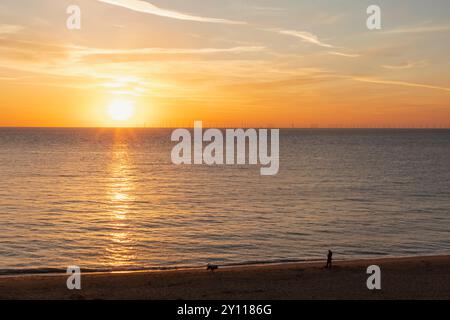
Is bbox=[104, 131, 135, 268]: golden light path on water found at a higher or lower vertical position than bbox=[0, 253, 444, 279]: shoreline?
higher

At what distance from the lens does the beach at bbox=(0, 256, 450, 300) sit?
20453mm

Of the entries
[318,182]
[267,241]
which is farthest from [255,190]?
[267,241]

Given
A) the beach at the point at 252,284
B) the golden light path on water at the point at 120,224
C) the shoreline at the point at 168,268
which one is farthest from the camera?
the golden light path on water at the point at 120,224

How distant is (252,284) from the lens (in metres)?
22.4

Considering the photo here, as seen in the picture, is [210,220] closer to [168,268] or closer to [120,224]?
[120,224]

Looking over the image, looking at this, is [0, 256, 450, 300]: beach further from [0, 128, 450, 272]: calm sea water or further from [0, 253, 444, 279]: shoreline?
[0, 128, 450, 272]: calm sea water

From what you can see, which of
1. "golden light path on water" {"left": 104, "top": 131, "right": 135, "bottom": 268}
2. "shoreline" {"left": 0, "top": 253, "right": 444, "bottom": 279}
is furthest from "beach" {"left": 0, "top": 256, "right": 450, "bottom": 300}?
"golden light path on water" {"left": 104, "top": 131, "right": 135, "bottom": 268}

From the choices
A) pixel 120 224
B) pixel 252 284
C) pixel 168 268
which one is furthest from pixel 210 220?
pixel 252 284

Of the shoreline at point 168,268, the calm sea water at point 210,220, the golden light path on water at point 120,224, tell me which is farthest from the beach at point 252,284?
the golden light path on water at point 120,224

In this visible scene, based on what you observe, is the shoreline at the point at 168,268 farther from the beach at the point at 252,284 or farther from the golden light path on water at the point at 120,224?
the golden light path on water at the point at 120,224

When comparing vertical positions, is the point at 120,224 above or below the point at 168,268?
above

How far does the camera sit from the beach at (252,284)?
20453mm
